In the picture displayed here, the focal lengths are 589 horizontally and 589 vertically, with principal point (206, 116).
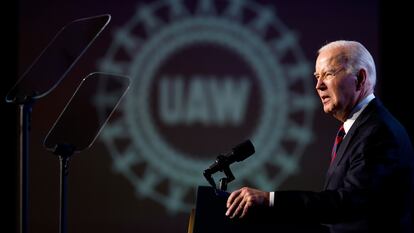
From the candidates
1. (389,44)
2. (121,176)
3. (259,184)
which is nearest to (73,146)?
(121,176)

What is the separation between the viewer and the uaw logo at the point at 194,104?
3.98m

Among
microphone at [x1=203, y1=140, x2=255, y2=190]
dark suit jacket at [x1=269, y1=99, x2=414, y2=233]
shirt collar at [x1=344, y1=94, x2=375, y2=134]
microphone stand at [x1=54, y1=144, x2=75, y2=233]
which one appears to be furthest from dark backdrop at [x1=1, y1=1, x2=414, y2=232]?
microphone at [x1=203, y1=140, x2=255, y2=190]

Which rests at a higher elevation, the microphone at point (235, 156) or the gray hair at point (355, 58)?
the gray hair at point (355, 58)

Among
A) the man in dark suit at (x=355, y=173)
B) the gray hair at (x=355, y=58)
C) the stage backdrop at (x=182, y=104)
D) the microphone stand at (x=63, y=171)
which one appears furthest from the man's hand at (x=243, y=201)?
the stage backdrop at (x=182, y=104)

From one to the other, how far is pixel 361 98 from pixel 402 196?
0.38 m

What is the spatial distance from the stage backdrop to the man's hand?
204 cm

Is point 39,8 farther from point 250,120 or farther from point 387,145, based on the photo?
point 387,145

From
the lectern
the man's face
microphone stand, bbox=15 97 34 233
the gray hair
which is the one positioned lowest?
the lectern

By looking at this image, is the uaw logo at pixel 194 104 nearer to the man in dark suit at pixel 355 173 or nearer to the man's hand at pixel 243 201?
the man in dark suit at pixel 355 173

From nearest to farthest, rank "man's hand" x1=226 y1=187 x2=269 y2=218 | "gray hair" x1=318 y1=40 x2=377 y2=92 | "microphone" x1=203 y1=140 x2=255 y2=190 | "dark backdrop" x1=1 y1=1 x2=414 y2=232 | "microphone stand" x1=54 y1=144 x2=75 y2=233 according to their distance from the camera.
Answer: "man's hand" x1=226 y1=187 x2=269 y2=218
"microphone" x1=203 y1=140 x2=255 y2=190
"gray hair" x1=318 y1=40 x2=377 y2=92
"microphone stand" x1=54 y1=144 x2=75 y2=233
"dark backdrop" x1=1 y1=1 x2=414 y2=232

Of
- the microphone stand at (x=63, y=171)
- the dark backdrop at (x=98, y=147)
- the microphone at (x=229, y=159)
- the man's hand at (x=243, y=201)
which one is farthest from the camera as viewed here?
the dark backdrop at (x=98, y=147)

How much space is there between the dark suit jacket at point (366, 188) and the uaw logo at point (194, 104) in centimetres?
192

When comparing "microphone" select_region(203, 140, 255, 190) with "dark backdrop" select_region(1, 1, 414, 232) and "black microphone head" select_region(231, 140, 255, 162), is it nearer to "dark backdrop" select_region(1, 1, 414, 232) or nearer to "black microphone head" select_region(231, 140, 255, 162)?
"black microphone head" select_region(231, 140, 255, 162)

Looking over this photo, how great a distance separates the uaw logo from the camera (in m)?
3.98
